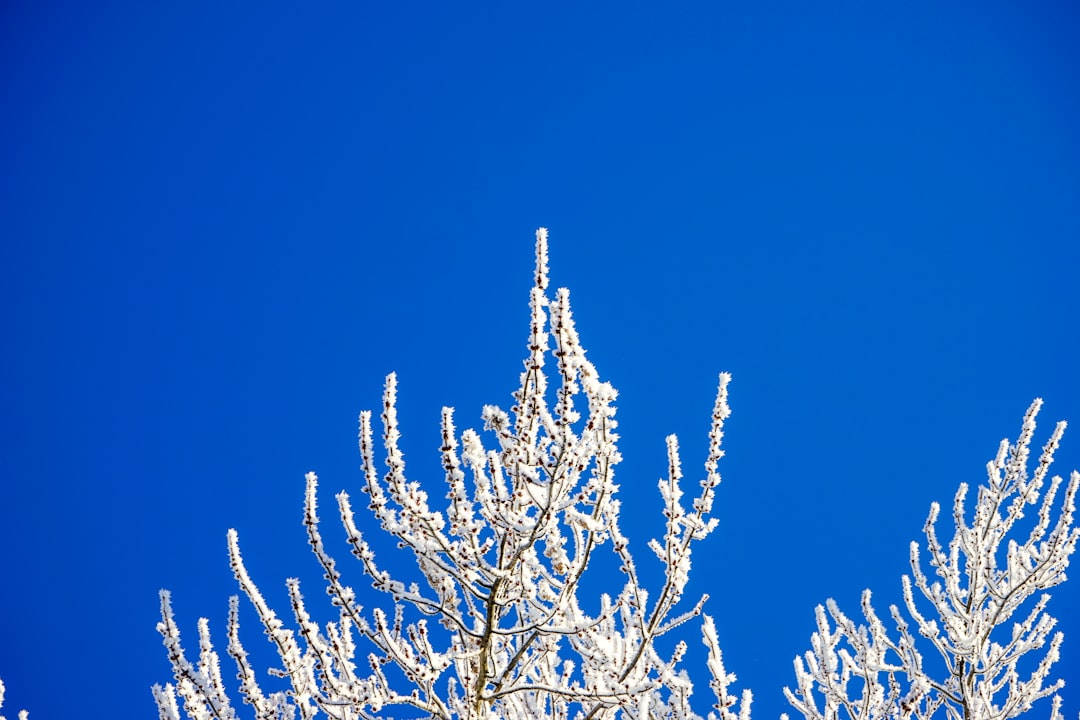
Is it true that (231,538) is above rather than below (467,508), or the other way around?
above

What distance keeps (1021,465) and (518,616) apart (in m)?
5.96

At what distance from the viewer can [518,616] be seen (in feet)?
16.1

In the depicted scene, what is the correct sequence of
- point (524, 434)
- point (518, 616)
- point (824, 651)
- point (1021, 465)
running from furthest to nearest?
point (1021, 465) < point (824, 651) < point (518, 616) < point (524, 434)

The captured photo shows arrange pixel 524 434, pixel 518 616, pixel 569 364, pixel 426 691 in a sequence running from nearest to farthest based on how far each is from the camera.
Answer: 1. pixel 569 364
2. pixel 524 434
3. pixel 426 691
4. pixel 518 616

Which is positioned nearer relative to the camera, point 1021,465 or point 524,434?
point 524,434

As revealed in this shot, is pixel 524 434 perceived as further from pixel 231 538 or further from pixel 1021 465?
pixel 1021 465

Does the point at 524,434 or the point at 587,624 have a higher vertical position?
the point at 524,434

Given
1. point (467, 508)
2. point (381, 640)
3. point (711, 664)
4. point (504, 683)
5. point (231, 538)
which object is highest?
point (231, 538)

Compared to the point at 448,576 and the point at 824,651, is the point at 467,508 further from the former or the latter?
the point at 824,651

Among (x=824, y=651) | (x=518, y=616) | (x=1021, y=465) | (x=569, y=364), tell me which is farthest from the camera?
(x=1021, y=465)

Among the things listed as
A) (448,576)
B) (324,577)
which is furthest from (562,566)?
(324,577)

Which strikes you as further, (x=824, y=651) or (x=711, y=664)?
(x=824, y=651)

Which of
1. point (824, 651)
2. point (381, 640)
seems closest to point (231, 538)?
point (381, 640)

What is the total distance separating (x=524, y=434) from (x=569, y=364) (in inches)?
23.4
